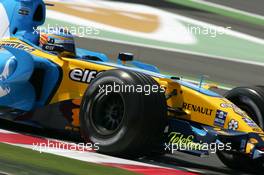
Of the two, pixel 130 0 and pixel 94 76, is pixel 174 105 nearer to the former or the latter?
pixel 94 76

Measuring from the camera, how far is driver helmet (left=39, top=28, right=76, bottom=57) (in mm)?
8930

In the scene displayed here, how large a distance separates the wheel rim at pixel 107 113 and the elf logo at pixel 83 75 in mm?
508

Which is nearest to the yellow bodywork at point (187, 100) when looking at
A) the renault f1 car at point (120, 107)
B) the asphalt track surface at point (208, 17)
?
the renault f1 car at point (120, 107)

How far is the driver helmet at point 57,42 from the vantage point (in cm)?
893

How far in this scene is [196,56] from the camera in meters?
16.0

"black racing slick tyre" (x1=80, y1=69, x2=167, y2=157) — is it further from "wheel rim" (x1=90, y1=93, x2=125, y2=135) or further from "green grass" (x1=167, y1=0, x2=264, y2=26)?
"green grass" (x1=167, y1=0, x2=264, y2=26)

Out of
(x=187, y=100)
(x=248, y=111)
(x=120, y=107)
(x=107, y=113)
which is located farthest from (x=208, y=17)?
(x=120, y=107)

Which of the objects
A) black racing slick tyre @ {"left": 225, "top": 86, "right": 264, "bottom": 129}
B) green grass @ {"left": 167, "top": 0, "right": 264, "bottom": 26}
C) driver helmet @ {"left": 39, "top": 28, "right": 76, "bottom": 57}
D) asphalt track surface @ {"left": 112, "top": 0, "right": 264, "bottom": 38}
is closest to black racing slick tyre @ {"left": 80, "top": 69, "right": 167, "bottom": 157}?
driver helmet @ {"left": 39, "top": 28, "right": 76, "bottom": 57}

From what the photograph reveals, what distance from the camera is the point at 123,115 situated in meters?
7.55

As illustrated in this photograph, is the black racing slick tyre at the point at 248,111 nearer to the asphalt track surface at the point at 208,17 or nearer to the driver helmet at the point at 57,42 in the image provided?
the driver helmet at the point at 57,42

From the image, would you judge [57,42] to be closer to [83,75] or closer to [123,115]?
[83,75]

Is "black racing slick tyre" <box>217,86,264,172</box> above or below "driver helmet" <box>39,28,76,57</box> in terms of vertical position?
below

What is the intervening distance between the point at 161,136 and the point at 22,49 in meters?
2.21

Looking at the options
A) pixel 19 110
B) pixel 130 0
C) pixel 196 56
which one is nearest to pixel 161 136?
pixel 19 110
